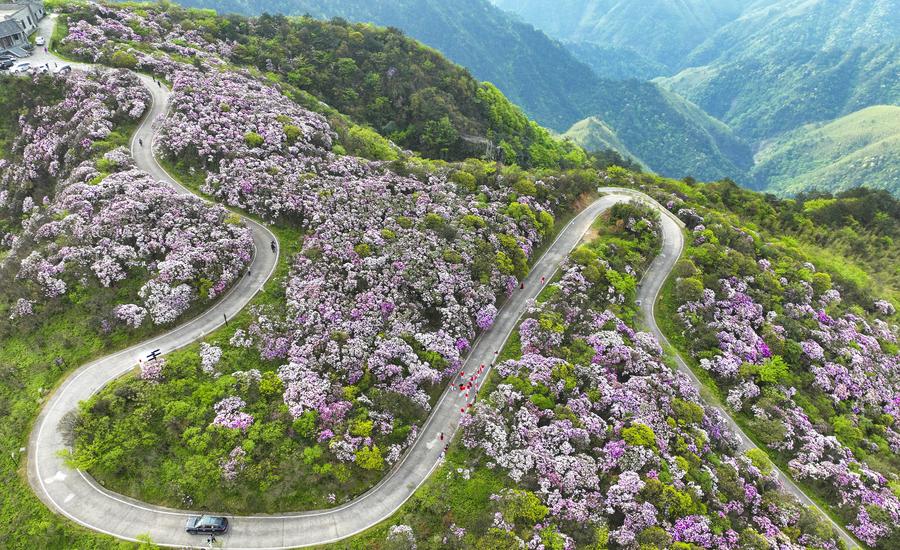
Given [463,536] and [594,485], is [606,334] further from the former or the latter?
[463,536]

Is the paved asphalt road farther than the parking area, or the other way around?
the parking area

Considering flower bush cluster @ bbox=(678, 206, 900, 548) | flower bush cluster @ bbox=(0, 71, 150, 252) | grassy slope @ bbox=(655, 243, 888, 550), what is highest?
flower bush cluster @ bbox=(678, 206, 900, 548)

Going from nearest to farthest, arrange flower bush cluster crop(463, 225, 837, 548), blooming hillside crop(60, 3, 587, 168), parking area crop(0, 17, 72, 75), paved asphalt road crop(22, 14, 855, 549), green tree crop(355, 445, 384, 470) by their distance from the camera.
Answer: paved asphalt road crop(22, 14, 855, 549), flower bush cluster crop(463, 225, 837, 548), green tree crop(355, 445, 384, 470), parking area crop(0, 17, 72, 75), blooming hillside crop(60, 3, 587, 168)

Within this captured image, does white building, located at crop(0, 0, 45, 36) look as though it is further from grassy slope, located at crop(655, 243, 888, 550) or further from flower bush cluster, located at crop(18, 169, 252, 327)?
grassy slope, located at crop(655, 243, 888, 550)

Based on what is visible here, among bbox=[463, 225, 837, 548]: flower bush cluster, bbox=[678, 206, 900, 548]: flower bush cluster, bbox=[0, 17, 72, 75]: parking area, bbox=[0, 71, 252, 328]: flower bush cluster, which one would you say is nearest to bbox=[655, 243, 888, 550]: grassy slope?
bbox=[678, 206, 900, 548]: flower bush cluster

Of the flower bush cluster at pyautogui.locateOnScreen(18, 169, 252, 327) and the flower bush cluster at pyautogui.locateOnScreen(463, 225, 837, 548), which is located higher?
the flower bush cluster at pyautogui.locateOnScreen(463, 225, 837, 548)

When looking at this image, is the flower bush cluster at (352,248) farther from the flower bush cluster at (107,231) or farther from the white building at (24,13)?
the white building at (24,13)
